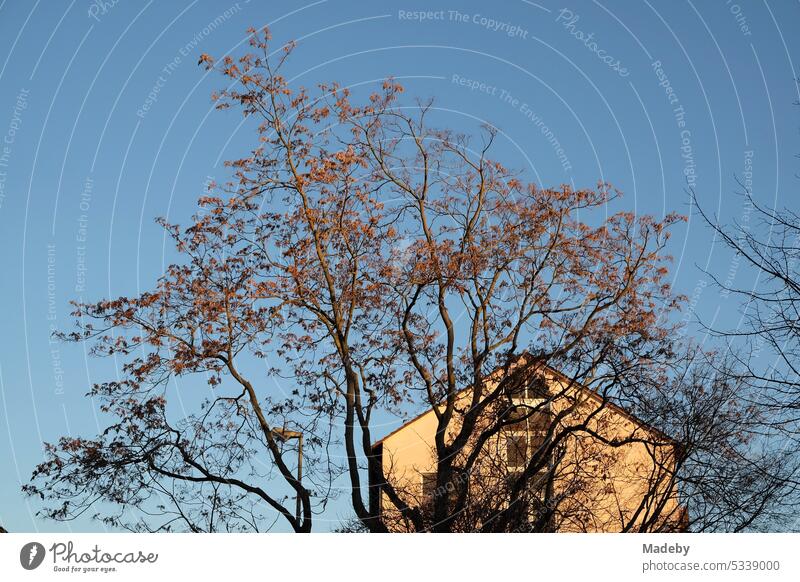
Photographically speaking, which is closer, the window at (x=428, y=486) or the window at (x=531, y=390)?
the window at (x=428, y=486)

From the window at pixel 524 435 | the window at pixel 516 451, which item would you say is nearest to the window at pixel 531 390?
the window at pixel 524 435

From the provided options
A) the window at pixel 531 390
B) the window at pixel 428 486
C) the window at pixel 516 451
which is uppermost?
A: the window at pixel 531 390

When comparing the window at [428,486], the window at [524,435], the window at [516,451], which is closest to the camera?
the window at [428,486]

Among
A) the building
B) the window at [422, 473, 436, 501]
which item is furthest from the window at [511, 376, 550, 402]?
the window at [422, 473, 436, 501]

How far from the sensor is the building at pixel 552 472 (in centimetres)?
1553

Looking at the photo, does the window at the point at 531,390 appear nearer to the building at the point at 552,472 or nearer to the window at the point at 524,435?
the building at the point at 552,472

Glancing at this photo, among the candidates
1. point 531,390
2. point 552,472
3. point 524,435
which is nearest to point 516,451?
point 524,435

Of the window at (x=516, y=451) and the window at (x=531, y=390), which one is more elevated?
the window at (x=531, y=390)

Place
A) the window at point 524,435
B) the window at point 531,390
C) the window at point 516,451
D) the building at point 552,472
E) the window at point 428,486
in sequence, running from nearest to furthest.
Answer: the building at point 552,472
the window at point 428,486
the window at point 531,390
the window at point 524,435
the window at point 516,451

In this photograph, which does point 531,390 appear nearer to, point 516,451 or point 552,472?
point 516,451

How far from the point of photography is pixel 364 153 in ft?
57.8
